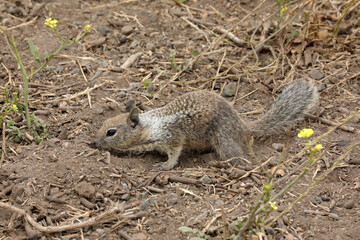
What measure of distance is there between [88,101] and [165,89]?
114cm

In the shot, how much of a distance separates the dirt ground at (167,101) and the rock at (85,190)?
0.04 feet

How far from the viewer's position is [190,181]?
486 centimetres

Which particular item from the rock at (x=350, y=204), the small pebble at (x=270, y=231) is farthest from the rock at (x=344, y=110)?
the small pebble at (x=270, y=231)

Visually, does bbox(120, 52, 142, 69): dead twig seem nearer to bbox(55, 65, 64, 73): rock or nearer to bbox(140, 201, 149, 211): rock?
bbox(55, 65, 64, 73): rock

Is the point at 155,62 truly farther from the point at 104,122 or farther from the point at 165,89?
the point at 104,122

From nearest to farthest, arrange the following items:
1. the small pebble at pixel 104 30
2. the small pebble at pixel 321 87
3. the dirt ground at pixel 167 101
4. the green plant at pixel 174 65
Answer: the dirt ground at pixel 167 101 → the small pebble at pixel 321 87 → the green plant at pixel 174 65 → the small pebble at pixel 104 30

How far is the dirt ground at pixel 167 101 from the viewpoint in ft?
13.8

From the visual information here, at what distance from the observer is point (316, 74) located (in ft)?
21.5

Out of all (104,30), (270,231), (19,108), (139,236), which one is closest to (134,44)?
(104,30)

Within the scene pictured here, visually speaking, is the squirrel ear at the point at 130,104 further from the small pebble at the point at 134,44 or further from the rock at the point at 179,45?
the rock at the point at 179,45

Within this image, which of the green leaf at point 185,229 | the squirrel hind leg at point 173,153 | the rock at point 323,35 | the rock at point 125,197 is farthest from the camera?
the rock at point 323,35

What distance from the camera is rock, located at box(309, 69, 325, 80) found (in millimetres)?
6539

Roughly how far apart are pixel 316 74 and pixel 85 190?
391cm

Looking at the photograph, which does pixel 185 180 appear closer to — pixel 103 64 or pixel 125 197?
pixel 125 197
